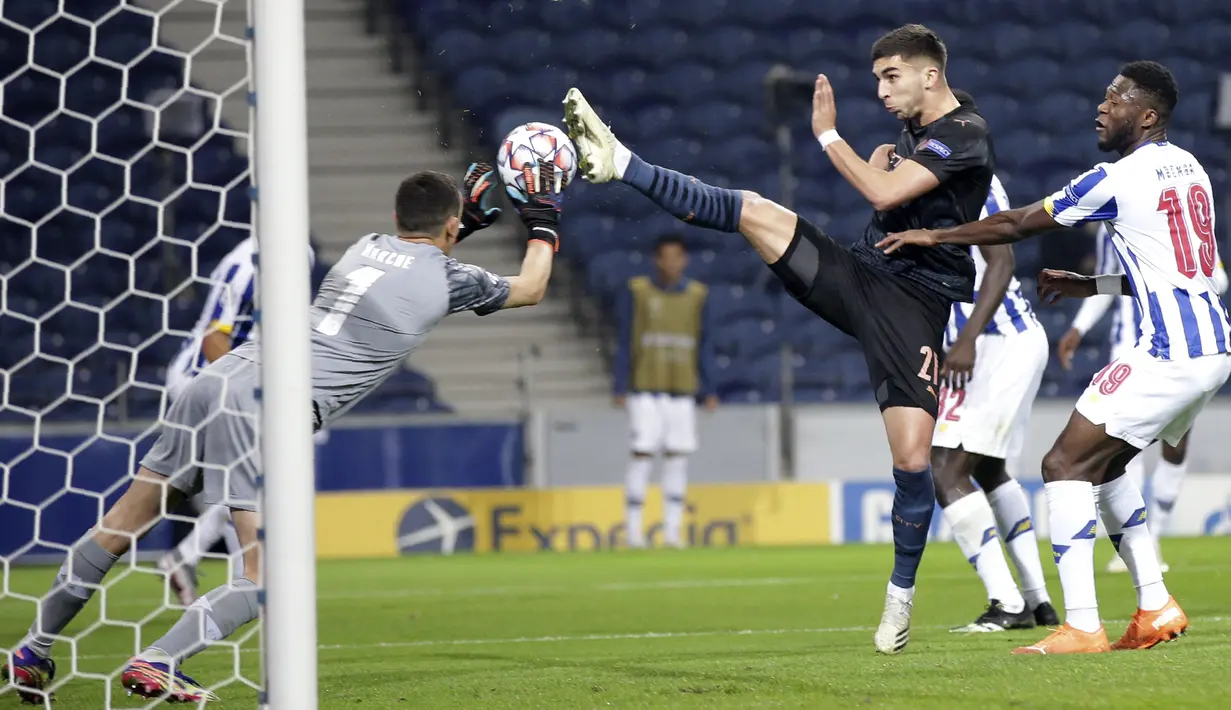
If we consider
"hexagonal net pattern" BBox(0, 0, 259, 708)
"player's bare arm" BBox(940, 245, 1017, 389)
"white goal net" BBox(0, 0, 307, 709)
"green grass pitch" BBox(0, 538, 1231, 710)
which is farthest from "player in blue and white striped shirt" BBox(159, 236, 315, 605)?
"player's bare arm" BBox(940, 245, 1017, 389)

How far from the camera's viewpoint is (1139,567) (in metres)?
4.98

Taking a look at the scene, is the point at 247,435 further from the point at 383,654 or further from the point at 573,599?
the point at 573,599

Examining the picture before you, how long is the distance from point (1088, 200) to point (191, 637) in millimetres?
2755

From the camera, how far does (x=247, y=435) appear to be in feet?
14.1

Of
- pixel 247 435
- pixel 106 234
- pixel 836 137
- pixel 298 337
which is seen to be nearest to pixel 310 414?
pixel 298 337

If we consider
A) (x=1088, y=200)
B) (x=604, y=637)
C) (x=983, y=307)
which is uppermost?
(x=1088, y=200)

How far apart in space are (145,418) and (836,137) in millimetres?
Answer: 8135

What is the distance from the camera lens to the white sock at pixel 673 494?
39.1 ft

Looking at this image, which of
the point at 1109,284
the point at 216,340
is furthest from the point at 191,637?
the point at 216,340

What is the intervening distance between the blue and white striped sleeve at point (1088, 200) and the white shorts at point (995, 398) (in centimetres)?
145

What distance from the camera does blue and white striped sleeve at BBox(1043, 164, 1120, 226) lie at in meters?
→ 4.70

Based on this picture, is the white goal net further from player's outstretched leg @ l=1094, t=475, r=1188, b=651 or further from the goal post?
the goal post

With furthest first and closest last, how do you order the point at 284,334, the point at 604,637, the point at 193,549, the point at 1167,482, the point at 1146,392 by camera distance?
1. the point at 1167,482
2. the point at 193,549
3. the point at 604,637
4. the point at 1146,392
5. the point at 284,334

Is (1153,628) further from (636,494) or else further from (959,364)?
(636,494)
